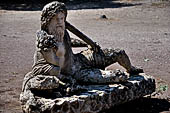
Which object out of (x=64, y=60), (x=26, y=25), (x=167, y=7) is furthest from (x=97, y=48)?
(x=167, y=7)

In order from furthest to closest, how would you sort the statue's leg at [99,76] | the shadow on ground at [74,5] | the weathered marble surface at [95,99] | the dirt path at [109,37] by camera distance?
the shadow on ground at [74,5]
the dirt path at [109,37]
the statue's leg at [99,76]
the weathered marble surface at [95,99]

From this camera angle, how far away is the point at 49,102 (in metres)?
5.64

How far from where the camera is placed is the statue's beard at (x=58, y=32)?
6.27m

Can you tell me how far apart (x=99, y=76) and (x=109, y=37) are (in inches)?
343

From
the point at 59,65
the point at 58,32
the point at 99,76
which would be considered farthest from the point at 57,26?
the point at 99,76

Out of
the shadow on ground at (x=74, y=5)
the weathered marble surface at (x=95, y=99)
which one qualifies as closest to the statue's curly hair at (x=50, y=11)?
the weathered marble surface at (x=95, y=99)

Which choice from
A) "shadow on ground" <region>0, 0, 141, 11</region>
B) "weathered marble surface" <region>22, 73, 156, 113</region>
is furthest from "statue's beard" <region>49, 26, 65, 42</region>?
"shadow on ground" <region>0, 0, 141, 11</region>

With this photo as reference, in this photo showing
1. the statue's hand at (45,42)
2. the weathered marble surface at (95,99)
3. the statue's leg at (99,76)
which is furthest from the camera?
the statue's leg at (99,76)

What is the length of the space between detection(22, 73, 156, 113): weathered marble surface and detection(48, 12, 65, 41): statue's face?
3.16 feet

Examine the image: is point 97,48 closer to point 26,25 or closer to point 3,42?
point 3,42

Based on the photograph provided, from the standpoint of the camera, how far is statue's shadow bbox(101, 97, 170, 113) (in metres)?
7.07

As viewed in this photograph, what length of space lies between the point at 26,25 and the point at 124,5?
981 cm

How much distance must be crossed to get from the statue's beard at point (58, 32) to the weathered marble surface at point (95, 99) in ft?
2.97

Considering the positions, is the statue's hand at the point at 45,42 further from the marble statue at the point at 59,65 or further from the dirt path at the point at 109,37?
the dirt path at the point at 109,37
